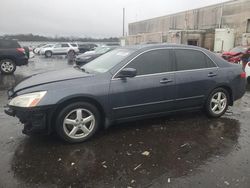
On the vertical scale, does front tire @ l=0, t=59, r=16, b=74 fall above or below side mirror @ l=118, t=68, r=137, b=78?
below

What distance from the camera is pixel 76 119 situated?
4.14 m

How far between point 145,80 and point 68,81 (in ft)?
4.31

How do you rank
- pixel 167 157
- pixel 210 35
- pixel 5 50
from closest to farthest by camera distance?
pixel 167 157
pixel 5 50
pixel 210 35

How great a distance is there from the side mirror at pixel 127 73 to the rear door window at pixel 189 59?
104cm

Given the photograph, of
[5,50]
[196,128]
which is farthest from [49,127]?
[5,50]

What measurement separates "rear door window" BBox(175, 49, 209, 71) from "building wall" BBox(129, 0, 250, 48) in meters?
24.8

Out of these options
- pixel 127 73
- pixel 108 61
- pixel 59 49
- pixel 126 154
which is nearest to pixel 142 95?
pixel 127 73

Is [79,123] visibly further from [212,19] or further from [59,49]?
[212,19]

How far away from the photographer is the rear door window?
5.03m

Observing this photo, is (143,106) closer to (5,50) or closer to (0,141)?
(0,141)

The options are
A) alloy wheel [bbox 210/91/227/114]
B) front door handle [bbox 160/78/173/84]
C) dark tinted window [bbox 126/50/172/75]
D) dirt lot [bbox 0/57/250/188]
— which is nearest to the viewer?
dirt lot [bbox 0/57/250/188]

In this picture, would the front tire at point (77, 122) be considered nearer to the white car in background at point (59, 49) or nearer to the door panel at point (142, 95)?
the door panel at point (142, 95)

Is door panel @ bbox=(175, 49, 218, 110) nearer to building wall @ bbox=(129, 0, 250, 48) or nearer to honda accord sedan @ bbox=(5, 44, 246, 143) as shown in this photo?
honda accord sedan @ bbox=(5, 44, 246, 143)

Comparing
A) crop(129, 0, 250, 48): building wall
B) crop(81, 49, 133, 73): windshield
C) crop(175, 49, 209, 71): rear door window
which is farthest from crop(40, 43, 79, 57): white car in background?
crop(175, 49, 209, 71): rear door window
